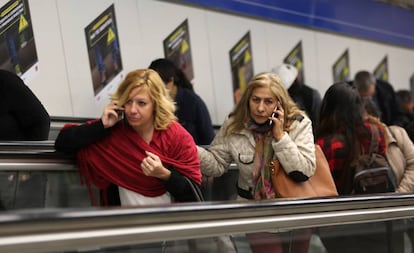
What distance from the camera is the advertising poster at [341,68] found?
8.20 metres

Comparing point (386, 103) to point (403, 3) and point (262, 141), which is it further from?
point (403, 3)

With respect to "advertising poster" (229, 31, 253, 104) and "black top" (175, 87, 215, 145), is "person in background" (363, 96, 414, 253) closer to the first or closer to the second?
"black top" (175, 87, 215, 145)

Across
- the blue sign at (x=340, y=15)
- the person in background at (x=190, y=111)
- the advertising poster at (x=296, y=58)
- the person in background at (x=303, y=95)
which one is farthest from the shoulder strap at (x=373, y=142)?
the advertising poster at (x=296, y=58)

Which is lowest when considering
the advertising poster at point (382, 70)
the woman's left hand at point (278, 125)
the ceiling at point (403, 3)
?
the advertising poster at point (382, 70)

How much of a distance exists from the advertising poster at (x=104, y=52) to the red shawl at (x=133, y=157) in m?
2.77

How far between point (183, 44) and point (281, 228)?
4.31 metres

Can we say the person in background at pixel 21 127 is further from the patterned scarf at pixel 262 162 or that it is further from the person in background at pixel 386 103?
the person in background at pixel 386 103

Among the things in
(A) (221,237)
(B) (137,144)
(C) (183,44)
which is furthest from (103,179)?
(C) (183,44)

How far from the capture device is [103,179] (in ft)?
8.23

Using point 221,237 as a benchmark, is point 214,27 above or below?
above

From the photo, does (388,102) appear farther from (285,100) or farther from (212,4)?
(285,100)

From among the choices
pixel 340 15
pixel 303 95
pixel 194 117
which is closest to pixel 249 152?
pixel 194 117

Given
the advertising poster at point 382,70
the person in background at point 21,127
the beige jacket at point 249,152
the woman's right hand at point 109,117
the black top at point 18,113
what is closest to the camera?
the woman's right hand at point 109,117

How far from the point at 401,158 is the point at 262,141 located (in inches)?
53.4
